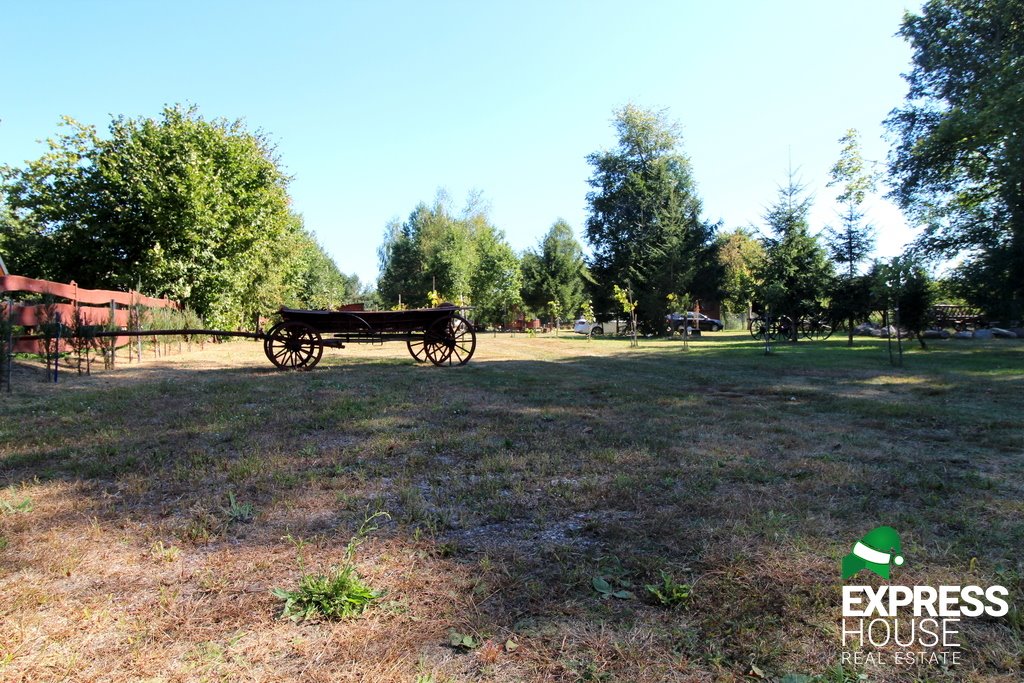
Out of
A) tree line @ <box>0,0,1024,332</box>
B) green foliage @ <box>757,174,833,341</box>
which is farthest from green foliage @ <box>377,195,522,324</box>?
green foliage @ <box>757,174,833,341</box>

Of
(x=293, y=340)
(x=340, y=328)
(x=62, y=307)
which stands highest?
(x=62, y=307)

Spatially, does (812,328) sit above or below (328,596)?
above

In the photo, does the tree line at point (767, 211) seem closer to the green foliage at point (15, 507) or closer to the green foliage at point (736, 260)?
the green foliage at point (736, 260)

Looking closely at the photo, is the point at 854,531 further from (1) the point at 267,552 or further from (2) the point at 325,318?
(2) the point at 325,318

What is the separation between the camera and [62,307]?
416 inches

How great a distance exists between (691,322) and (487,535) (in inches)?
1546

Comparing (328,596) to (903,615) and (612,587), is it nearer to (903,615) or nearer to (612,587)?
(612,587)

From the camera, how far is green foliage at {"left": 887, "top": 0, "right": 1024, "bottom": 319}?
15.7 m

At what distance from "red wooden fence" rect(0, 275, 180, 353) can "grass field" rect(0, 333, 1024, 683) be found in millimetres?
4601

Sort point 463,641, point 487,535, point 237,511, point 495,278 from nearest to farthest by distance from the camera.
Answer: point 463,641
point 487,535
point 237,511
point 495,278

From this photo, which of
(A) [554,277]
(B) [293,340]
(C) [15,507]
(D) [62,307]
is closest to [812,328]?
(B) [293,340]

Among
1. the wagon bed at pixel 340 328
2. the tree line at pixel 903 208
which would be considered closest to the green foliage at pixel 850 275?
the tree line at pixel 903 208

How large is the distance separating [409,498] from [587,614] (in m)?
1.59

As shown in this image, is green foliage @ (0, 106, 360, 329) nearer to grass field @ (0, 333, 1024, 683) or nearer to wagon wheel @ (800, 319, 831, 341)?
grass field @ (0, 333, 1024, 683)
